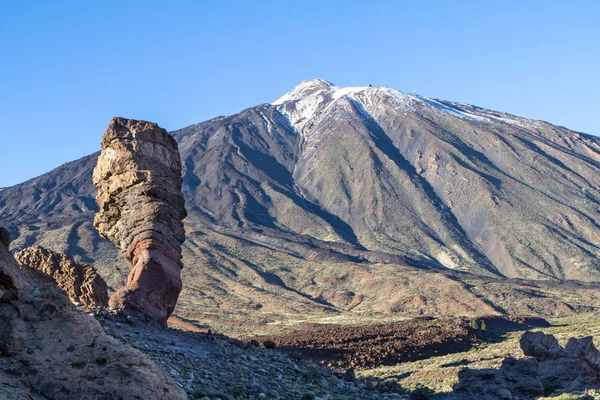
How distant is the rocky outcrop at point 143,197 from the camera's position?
63.3ft

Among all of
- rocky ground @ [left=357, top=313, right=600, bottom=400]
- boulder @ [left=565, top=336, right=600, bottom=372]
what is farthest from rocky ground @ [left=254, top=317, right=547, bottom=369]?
boulder @ [left=565, top=336, right=600, bottom=372]

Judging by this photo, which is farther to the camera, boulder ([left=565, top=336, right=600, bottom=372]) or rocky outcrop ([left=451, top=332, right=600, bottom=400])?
boulder ([left=565, top=336, right=600, bottom=372])

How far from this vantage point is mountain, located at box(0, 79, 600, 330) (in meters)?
70.2

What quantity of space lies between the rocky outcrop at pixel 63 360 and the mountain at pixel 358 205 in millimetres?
49611

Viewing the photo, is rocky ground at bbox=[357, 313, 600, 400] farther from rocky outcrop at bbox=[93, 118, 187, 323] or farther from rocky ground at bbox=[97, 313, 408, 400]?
rocky outcrop at bbox=[93, 118, 187, 323]

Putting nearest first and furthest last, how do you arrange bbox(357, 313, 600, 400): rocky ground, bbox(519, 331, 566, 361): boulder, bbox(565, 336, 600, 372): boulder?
bbox(565, 336, 600, 372): boulder
bbox(357, 313, 600, 400): rocky ground
bbox(519, 331, 566, 361): boulder

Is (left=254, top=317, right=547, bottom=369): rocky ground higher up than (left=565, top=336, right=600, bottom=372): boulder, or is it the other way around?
(left=565, top=336, right=600, bottom=372): boulder

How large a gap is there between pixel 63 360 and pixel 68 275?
47.3 feet

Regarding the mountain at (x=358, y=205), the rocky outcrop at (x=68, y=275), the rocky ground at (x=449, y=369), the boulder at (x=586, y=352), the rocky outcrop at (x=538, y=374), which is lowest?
the rocky ground at (x=449, y=369)

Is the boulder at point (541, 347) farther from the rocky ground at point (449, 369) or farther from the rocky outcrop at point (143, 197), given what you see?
the rocky outcrop at point (143, 197)

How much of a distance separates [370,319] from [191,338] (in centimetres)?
3708

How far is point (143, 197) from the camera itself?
20.0 metres

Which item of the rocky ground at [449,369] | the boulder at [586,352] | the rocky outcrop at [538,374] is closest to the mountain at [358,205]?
the rocky ground at [449,369]

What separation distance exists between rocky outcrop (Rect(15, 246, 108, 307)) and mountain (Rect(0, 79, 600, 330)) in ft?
119
